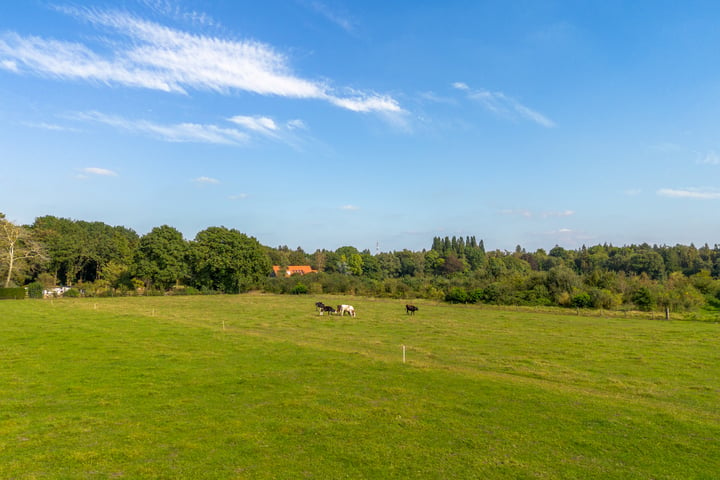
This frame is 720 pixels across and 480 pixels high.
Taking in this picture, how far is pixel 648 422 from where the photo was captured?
9320mm

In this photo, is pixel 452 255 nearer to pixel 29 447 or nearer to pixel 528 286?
pixel 528 286

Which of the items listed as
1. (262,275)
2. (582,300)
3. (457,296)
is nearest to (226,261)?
(262,275)

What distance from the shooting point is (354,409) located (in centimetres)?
1012

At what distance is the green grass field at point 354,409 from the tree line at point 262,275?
93.7ft

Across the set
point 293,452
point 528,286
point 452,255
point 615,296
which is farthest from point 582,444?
point 452,255

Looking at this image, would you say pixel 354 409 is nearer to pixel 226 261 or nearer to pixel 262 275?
pixel 226 261

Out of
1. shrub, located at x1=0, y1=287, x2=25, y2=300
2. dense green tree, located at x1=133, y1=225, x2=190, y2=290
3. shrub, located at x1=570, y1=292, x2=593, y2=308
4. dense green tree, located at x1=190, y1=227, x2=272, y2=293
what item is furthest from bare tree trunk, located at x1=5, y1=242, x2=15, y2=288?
shrub, located at x1=570, y1=292, x2=593, y2=308

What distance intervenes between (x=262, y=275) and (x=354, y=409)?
204 ft

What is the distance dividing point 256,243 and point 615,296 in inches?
2159

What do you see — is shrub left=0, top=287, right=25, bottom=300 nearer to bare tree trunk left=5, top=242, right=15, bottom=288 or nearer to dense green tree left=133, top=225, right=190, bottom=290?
bare tree trunk left=5, top=242, right=15, bottom=288

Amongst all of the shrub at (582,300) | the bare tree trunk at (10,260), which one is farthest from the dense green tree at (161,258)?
the shrub at (582,300)

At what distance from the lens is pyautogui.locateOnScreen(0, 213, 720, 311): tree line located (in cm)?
4650

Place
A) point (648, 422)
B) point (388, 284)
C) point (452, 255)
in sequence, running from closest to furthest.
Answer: point (648, 422) < point (388, 284) < point (452, 255)

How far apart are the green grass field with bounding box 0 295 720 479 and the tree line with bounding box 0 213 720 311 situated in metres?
28.6
